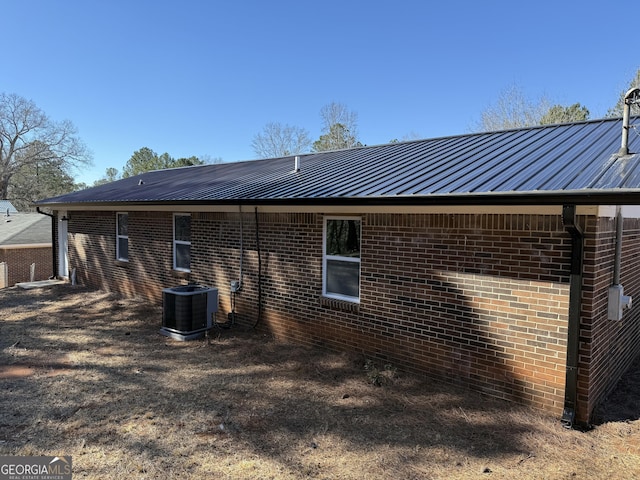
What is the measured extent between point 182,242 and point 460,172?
21.8 feet

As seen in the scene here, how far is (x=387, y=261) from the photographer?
6.13 m

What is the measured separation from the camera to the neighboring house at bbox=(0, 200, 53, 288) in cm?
2602

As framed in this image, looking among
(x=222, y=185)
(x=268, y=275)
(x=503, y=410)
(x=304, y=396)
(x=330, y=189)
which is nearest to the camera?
(x=503, y=410)

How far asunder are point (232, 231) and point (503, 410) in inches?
225

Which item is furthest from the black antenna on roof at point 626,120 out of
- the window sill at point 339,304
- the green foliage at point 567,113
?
the green foliage at point 567,113

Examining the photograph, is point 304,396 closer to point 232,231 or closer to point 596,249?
point 596,249

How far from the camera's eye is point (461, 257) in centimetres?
538

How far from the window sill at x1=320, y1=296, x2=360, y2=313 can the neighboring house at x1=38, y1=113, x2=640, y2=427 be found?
0.02 metres

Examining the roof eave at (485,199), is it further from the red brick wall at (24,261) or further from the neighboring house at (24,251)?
the red brick wall at (24,261)

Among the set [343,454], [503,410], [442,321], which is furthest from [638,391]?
[343,454]

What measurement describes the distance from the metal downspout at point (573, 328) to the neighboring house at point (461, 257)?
0.04ft

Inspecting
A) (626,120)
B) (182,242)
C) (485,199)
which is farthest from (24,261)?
(626,120)

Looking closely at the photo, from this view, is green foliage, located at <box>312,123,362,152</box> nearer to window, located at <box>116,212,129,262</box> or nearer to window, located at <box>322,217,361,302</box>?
window, located at <box>116,212,129,262</box>

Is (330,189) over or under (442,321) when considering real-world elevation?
over
